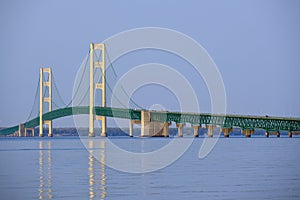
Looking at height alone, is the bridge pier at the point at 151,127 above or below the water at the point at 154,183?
below

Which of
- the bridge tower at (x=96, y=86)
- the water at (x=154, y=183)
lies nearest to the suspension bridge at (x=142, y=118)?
the bridge tower at (x=96, y=86)

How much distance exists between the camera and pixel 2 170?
98.4 ft

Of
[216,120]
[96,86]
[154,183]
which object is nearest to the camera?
[154,183]

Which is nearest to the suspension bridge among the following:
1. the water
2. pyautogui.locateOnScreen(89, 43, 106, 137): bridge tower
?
pyautogui.locateOnScreen(89, 43, 106, 137): bridge tower

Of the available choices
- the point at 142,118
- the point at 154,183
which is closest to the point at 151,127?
the point at 142,118

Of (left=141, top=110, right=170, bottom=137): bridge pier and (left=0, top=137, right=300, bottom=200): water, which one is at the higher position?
(left=0, top=137, right=300, bottom=200): water

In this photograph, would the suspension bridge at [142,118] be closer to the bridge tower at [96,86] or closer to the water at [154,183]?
the bridge tower at [96,86]

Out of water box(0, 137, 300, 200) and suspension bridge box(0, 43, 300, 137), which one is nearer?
water box(0, 137, 300, 200)

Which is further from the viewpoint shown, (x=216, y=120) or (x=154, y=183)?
(x=216, y=120)

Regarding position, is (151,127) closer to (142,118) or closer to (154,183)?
(142,118)

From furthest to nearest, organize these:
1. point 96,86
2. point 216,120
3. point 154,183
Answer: point 216,120 → point 96,86 → point 154,183

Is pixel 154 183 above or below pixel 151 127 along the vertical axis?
above

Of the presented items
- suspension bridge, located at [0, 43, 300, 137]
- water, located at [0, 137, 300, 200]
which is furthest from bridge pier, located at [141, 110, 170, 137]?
water, located at [0, 137, 300, 200]

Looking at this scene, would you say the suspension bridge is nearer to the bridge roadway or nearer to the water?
the bridge roadway
